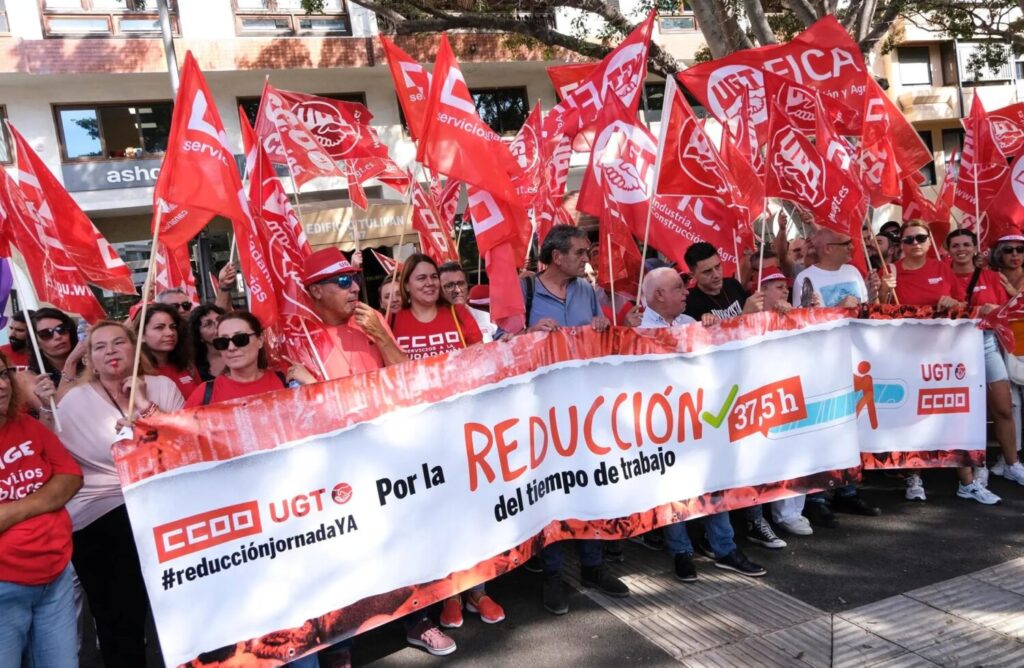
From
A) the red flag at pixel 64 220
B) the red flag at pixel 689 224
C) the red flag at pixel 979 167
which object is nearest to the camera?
the red flag at pixel 64 220

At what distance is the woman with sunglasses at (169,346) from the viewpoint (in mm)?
4547

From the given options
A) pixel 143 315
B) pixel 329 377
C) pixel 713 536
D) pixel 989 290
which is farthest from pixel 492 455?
pixel 989 290

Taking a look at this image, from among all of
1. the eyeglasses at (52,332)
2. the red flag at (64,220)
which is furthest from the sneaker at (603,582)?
the eyeglasses at (52,332)

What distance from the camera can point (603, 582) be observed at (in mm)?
4531

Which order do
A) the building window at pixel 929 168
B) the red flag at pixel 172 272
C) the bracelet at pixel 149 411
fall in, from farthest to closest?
the building window at pixel 929 168, the red flag at pixel 172 272, the bracelet at pixel 149 411

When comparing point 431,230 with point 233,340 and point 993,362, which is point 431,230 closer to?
point 233,340

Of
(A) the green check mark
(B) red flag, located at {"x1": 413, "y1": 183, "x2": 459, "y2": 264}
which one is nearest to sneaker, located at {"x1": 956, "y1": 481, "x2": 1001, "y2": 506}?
(A) the green check mark

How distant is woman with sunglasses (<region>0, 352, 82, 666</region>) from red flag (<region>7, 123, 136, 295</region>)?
2.17 metres

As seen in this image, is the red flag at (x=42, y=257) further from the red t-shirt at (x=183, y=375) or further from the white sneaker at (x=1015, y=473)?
the white sneaker at (x=1015, y=473)

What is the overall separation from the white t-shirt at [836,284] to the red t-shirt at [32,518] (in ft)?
14.9

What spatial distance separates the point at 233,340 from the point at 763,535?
130 inches

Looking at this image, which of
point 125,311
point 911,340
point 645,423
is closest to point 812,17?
point 911,340

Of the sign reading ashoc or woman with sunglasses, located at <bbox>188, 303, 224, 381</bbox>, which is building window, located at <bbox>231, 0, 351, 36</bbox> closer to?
woman with sunglasses, located at <bbox>188, 303, 224, 381</bbox>

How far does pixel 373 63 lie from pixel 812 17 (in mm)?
9775
